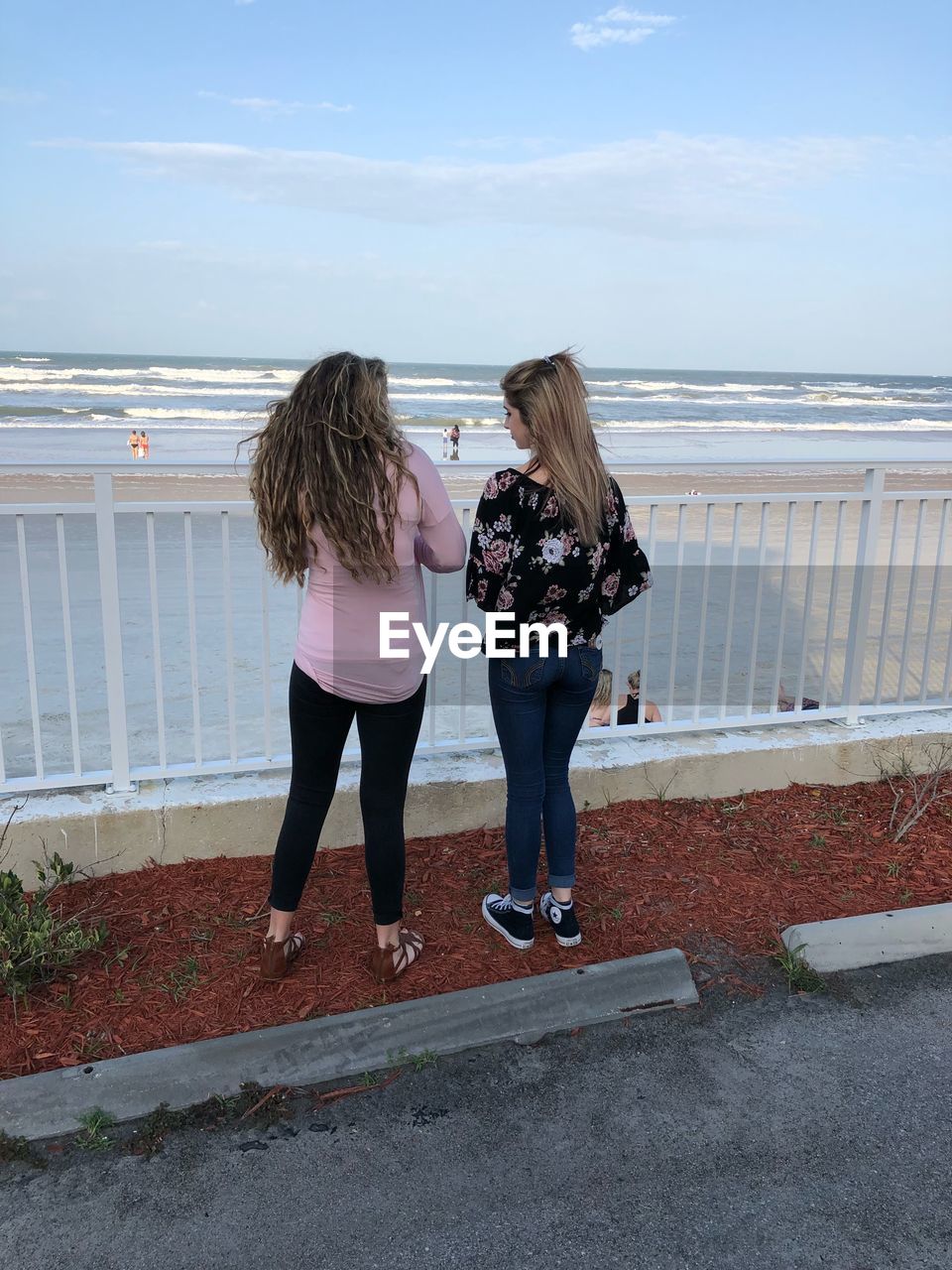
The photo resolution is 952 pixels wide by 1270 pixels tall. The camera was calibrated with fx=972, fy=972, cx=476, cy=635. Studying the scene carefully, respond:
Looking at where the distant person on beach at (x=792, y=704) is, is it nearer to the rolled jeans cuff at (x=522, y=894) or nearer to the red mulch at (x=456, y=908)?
the red mulch at (x=456, y=908)

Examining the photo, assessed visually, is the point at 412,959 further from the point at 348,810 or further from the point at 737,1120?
the point at 737,1120

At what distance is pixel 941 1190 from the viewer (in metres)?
2.39

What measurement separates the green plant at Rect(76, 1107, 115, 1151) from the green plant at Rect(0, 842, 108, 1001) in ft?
1.93

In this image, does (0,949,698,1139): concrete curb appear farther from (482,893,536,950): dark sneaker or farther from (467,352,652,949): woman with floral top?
(467,352,652,949): woman with floral top

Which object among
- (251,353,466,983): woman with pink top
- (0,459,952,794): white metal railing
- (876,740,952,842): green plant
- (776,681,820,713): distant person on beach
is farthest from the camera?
(776,681,820,713): distant person on beach

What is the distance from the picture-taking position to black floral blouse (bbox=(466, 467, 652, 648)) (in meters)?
3.02

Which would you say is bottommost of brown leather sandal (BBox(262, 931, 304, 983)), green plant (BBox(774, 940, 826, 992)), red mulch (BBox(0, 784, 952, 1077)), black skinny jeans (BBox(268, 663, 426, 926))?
green plant (BBox(774, 940, 826, 992))

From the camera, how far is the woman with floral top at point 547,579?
297 centimetres

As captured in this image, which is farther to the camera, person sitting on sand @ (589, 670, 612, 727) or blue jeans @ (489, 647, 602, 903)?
person sitting on sand @ (589, 670, 612, 727)

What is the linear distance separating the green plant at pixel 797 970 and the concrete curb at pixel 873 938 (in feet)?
0.08

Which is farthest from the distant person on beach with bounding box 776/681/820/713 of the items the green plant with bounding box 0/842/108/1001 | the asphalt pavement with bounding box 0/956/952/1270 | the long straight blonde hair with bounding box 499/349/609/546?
the green plant with bounding box 0/842/108/1001

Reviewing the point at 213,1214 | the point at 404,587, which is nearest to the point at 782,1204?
the point at 213,1214

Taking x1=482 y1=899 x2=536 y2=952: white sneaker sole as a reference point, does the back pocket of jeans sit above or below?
above

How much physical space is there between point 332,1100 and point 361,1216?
0.43m
